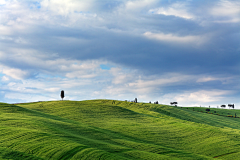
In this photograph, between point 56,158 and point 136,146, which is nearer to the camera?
point 56,158

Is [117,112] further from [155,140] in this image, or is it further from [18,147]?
[18,147]

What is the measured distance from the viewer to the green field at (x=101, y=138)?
1848cm

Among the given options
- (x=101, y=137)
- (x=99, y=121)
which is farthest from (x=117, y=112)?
(x=101, y=137)

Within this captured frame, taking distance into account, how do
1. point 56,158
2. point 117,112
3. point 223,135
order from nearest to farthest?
1. point 56,158
2. point 223,135
3. point 117,112

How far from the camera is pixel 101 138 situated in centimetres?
2695

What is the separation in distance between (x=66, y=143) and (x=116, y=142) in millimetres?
7542

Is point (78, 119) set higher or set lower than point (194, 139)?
higher

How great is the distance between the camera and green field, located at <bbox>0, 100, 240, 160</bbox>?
18484 millimetres

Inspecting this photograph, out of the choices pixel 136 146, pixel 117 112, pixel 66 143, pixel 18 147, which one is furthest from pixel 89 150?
pixel 117 112

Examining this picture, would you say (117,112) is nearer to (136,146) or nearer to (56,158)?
(136,146)

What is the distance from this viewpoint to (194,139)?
33469mm

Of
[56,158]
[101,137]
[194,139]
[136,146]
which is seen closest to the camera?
[56,158]

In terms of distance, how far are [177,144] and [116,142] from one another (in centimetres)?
999

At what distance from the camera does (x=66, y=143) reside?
65.5 feet
